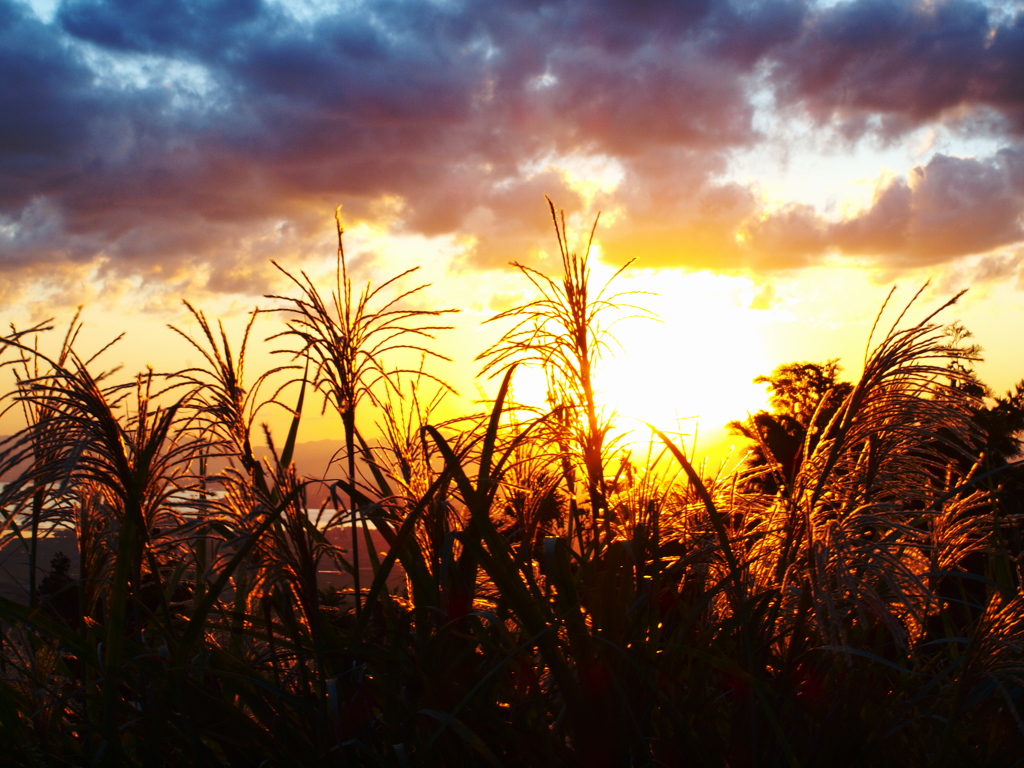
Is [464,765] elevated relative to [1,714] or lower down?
lower down

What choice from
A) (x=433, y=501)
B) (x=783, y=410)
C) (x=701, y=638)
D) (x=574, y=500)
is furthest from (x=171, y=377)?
(x=783, y=410)

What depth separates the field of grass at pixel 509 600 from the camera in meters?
2.29

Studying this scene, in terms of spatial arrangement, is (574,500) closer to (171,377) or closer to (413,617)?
(413,617)

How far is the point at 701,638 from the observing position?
2842 millimetres

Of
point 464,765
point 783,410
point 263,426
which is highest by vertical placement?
point 783,410

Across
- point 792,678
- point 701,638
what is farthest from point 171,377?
point 792,678

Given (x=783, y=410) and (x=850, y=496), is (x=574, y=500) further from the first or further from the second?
(x=783, y=410)

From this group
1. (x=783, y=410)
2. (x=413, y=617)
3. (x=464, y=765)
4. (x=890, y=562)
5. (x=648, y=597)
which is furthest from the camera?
(x=783, y=410)

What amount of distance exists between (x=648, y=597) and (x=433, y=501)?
82 centimetres

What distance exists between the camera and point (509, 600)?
2227 mm

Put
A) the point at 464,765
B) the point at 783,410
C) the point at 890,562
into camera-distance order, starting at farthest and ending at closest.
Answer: the point at 783,410
the point at 464,765
the point at 890,562

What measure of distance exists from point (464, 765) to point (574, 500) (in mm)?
1050

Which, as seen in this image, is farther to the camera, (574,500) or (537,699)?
(574,500)

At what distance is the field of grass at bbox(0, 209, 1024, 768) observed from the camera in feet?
7.51
